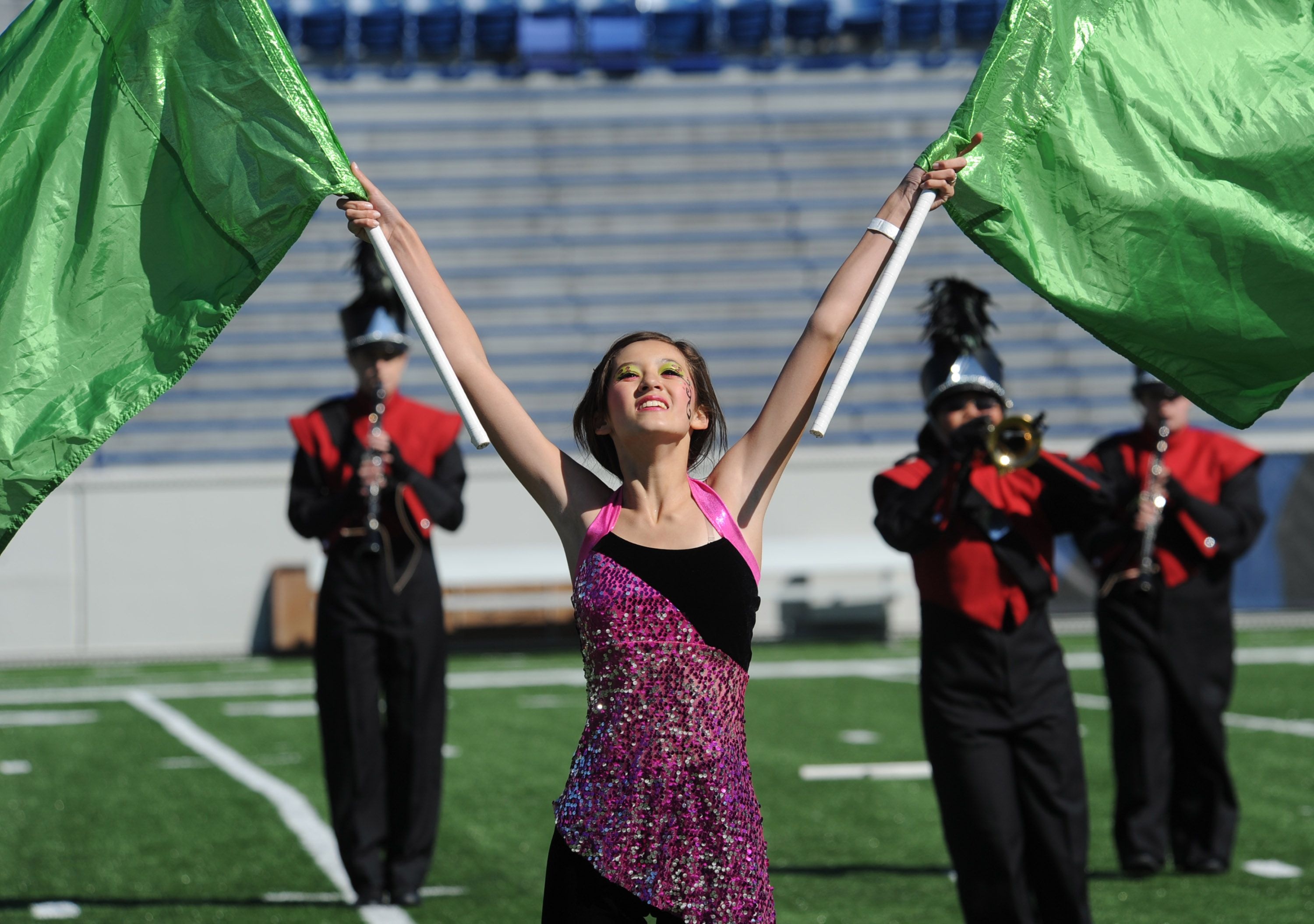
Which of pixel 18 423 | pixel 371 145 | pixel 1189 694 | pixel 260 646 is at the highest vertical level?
pixel 371 145

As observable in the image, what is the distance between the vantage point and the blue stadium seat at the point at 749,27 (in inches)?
855

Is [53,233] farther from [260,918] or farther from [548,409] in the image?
[548,409]

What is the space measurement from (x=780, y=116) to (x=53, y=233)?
18510 mm

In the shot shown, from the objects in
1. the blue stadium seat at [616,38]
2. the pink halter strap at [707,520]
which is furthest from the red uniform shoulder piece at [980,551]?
the blue stadium seat at [616,38]

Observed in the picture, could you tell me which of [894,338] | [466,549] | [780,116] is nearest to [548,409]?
[466,549]

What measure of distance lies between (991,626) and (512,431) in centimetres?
180

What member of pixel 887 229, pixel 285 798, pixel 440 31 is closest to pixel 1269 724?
pixel 285 798

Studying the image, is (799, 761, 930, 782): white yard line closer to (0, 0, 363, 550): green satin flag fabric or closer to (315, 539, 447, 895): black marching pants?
(315, 539, 447, 895): black marching pants

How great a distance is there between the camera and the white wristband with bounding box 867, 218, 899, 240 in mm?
2977

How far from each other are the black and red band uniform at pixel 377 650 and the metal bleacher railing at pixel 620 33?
53.3 feet

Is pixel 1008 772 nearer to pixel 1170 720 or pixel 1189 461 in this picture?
pixel 1170 720

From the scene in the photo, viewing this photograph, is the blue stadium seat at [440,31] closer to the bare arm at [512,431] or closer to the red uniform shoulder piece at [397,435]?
the red uniform shoulder piece at [397,435]

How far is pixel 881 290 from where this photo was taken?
9.61ft

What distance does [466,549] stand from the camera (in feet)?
52.9
